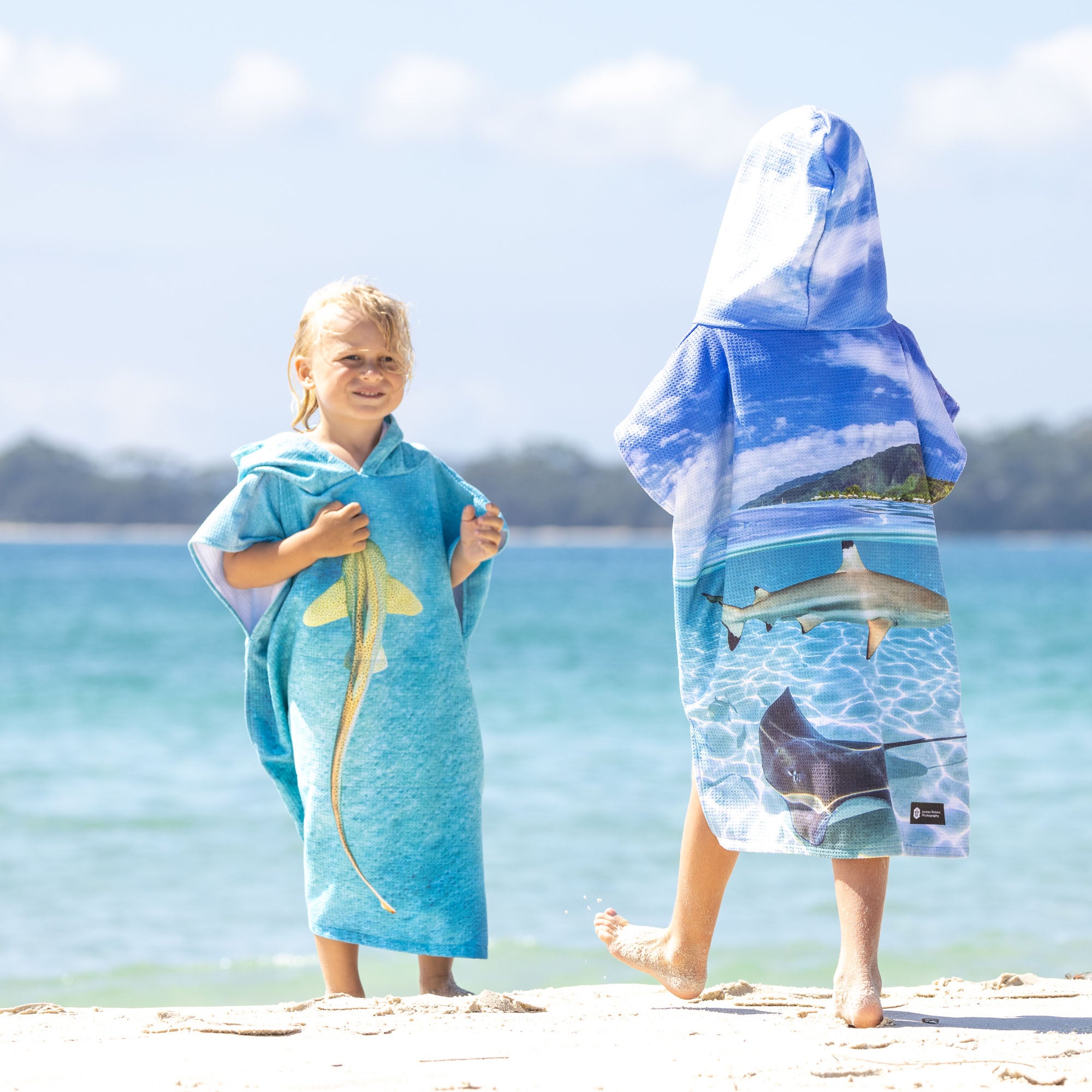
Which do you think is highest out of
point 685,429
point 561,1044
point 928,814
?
point 685,429

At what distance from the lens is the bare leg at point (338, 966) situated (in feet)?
9.21

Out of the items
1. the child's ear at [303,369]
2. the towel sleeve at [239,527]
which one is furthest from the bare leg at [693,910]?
the child's ear at [303,369]

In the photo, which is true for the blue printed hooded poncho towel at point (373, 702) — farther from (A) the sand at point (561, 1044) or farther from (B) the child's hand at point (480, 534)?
(A) the sand at point (561, 1044)

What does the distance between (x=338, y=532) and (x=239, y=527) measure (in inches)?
8.2

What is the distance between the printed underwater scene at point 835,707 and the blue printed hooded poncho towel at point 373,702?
565 millimetres

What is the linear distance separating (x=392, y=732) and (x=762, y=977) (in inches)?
87.6

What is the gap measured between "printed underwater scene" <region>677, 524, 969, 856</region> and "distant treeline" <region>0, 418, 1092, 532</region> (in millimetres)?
55076

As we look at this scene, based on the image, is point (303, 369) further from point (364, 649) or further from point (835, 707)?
point (835, 707)

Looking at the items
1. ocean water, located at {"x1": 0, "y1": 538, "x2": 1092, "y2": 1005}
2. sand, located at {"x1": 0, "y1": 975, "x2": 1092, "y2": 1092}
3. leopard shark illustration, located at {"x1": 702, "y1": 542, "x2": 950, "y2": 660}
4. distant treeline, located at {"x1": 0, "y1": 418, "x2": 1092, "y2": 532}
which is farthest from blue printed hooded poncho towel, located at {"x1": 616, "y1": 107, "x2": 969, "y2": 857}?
distant treeline, located at {"x1": 0, "y1": 418, "x2": 1092, "y2": 532}

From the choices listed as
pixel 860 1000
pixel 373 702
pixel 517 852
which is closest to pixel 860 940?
pixel 860 1000

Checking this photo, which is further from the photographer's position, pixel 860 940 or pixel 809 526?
pixel 809 526

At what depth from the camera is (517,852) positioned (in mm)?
6137

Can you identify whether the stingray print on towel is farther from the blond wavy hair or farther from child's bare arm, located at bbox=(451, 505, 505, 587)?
the blond wavy hair

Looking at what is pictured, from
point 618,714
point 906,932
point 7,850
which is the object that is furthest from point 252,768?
point 906,932
